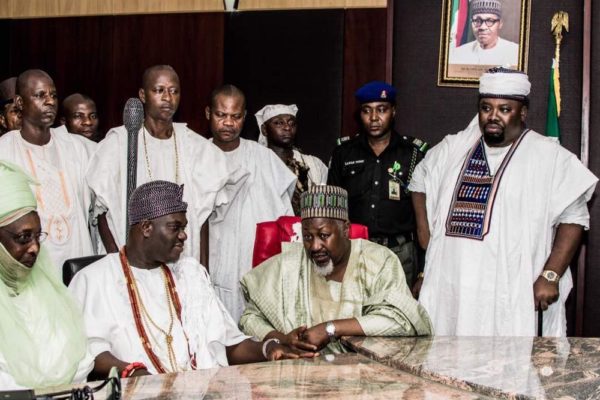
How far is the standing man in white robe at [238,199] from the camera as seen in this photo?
5.75m

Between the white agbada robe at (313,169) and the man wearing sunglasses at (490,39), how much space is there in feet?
4.29

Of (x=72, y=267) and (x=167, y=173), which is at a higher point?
(x=167, y=173)

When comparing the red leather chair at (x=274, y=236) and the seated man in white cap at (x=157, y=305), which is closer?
the seated man in white cap at (x=157, y=305)

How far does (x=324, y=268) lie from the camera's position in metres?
4.22

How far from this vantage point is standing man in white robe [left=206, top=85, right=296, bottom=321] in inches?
227

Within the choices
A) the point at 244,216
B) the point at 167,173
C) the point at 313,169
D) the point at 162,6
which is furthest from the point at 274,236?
the point at 162,6

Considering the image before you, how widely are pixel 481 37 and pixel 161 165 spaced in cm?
247

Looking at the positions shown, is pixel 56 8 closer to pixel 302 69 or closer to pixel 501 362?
pixel 302 69

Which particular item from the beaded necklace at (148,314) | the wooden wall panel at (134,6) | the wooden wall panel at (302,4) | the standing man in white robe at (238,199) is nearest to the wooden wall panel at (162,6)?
the wooden wall panel at (134,6)

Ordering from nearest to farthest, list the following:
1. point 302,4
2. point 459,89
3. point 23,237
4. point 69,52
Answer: point 23,237 → point 459,89 → point 302,4 → point 69,52

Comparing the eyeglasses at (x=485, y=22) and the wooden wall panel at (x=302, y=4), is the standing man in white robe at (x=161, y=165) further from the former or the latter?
the wooden wall panel at (x=302, y=4)

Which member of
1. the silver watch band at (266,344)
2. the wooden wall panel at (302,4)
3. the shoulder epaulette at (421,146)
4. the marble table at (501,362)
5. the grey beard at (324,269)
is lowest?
the silver watch band at (266,344)

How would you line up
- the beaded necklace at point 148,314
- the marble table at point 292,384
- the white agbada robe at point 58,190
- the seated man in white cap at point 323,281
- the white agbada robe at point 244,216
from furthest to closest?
the white agbada robe at point 244,216
the white agbada robe at point 58,190
the seated man in white cap at point 323,281
the beaded necklace at point 148,314
the marble table at point 292,384

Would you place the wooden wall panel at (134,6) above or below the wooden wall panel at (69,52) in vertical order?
above
